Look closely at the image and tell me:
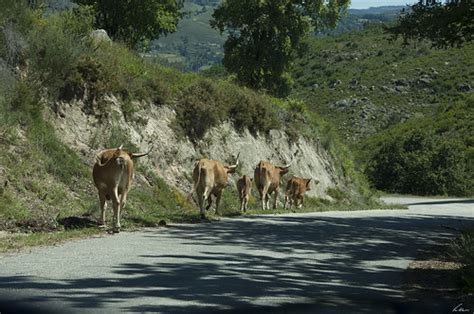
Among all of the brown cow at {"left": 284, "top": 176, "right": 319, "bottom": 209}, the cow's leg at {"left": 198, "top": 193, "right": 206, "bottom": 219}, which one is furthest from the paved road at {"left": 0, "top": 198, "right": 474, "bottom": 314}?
the brown cow at {"left": 284, "top": 176, "right": 319, "bottom": 209}

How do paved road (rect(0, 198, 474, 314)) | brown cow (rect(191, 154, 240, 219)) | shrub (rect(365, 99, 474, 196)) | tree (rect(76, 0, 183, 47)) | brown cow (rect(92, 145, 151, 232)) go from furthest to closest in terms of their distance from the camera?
shrub (rect(365, 99, 474, 196))
tree (rect(76, 0, 183, 47))
brown cow (rect(191, 154, 240, 219))
brown cow (rect(92, 145, 151, 232))
paved road (rect(0, 198, 474, 314))

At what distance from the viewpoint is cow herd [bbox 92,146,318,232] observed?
15.8 metres

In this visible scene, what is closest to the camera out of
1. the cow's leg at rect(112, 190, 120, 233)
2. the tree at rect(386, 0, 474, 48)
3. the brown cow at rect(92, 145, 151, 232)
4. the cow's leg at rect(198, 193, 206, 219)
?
the cow's leg at rect(112, 190, 120, 233)

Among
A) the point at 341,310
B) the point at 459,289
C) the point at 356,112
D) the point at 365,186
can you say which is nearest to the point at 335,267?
the point at 459,289

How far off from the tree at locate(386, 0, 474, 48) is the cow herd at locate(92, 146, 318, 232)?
6510 mm

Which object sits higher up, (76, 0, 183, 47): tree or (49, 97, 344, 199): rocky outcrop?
(76, 0, 183, 47): tree

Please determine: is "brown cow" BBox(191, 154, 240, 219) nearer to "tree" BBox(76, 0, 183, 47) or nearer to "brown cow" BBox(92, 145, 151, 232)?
"brown cow" BBox(92, 145, 151, 232)

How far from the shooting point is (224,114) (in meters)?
30.7

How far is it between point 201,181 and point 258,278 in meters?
10.7

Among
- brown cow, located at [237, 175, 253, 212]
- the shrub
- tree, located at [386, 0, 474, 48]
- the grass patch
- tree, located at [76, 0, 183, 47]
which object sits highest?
tree, located at [76, 0, 183, 47]

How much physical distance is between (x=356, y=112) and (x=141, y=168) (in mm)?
62326

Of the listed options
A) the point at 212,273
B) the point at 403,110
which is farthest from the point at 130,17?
the point at 403,110

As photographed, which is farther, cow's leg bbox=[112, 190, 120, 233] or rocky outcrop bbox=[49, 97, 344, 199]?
rocky outcrop bbox=[49, 97, 344, 199]

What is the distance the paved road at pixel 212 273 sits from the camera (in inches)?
317
